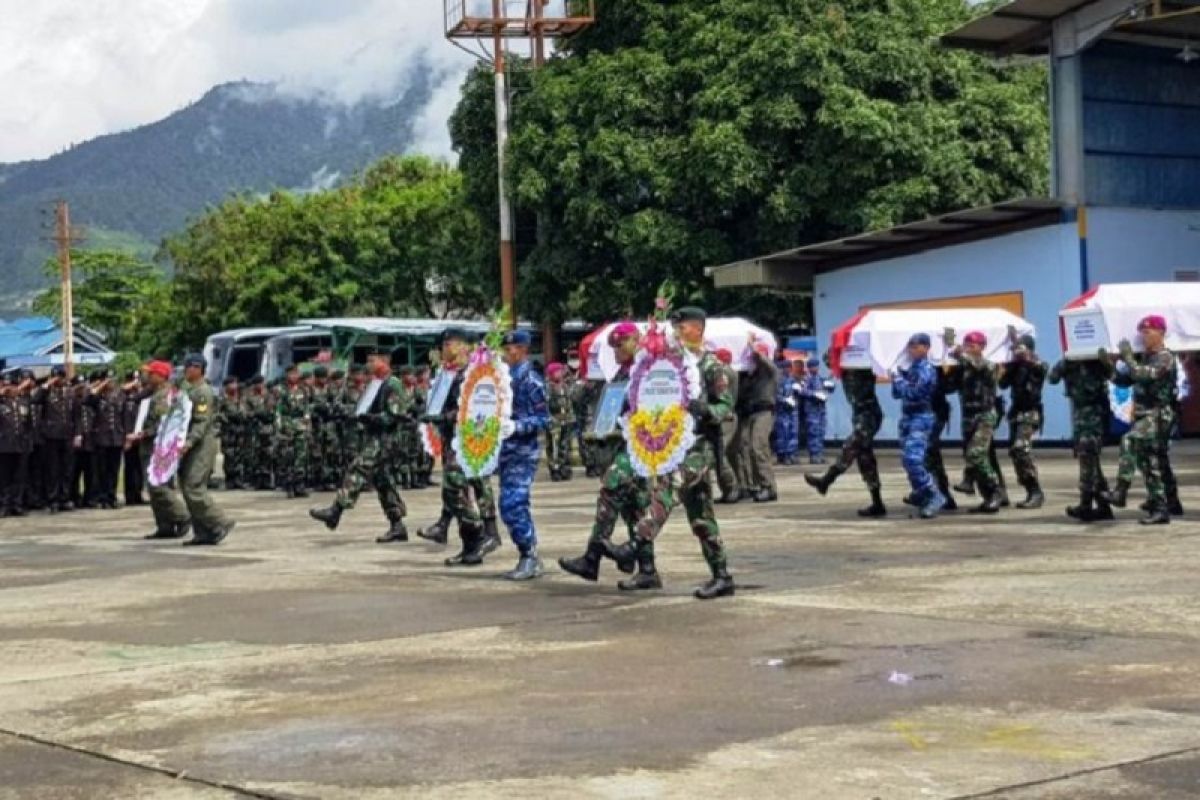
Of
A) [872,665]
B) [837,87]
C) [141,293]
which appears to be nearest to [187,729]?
[872,665]

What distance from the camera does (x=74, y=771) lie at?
735 cm

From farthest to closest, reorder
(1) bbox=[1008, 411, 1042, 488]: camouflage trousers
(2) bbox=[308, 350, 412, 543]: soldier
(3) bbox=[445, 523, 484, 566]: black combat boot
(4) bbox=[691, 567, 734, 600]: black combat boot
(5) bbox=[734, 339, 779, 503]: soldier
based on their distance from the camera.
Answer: (5) bbox=[734, 339, 779, 503]: soldier → (1) bbox=[1008, 411, 1042, 488]: camouflage trousers → (2) bbox=[308, 350, 412, 543]: soldier → (3) bbox=[445, 523, 484, 566]: black combat boot → (4) bbox=[691, 567, 734, 600]: black combat boot

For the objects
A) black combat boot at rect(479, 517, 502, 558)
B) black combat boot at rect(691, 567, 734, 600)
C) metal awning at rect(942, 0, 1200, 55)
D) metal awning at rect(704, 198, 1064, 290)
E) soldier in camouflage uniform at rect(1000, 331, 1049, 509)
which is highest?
metal awning at rect(942, 0, 1200, 55)

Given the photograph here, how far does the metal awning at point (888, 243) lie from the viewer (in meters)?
29.3

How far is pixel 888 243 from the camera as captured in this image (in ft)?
106

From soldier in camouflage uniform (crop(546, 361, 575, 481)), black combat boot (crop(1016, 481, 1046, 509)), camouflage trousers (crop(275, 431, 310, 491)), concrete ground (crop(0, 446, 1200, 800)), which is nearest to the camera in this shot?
concrete ground (crop(0, 446, 1200, 800))

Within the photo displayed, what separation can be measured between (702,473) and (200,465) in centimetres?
747

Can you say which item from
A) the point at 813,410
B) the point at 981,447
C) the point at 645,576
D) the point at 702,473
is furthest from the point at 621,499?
the point at 813,410

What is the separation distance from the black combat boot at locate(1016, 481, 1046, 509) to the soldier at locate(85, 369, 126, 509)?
12.7 metres

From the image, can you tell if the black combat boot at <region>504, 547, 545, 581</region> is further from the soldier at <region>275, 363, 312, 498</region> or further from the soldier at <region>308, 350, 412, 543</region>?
the soldier at <region>275, 363, 312, 498</region>

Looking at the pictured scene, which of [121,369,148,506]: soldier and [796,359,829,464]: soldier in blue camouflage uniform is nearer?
[121,369,148,506]: soldier

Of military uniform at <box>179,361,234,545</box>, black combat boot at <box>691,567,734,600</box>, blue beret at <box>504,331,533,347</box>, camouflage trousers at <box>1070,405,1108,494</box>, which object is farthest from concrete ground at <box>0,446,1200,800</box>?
military uniform at <box>179,361,234,545</box>

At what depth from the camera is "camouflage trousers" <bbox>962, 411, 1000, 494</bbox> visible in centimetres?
1786

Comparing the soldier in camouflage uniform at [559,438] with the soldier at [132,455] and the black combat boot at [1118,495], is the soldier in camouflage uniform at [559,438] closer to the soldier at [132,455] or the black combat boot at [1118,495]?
the soldier at [132,455]
